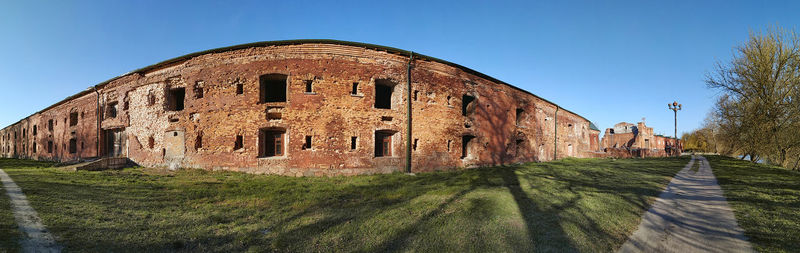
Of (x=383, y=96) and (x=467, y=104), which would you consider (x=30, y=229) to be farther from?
(x=467, y=104)

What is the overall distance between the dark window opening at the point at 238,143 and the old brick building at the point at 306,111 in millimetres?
39

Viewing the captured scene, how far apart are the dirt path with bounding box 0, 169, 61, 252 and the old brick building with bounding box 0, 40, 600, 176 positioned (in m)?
6.16

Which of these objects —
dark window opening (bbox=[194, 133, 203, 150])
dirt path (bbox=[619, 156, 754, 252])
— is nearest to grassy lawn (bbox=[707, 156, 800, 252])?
dirt path (bbox=[619, 156, 754, 252])

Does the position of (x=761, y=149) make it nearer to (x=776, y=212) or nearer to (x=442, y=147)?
(x=776, y=212)

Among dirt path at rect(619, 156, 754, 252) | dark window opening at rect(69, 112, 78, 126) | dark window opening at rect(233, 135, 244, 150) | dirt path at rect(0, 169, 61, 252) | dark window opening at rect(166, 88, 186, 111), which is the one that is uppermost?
dark window opening at rect(166, 88, 186, 111)

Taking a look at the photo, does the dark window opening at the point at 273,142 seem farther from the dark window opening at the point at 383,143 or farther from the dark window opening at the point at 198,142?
the dark window opening at the point at 383,143

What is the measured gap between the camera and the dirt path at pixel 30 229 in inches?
135

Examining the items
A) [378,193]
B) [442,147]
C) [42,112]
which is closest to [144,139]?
[378,193]

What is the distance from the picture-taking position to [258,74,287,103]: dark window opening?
11787 millimetres

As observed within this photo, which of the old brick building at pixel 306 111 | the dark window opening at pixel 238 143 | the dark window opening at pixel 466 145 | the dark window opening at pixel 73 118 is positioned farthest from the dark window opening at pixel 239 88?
the dark window opening at pixel 73 118

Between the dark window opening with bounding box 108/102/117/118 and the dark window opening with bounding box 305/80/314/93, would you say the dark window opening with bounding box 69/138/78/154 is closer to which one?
the dark window opening with bounding box 108/102/117/118

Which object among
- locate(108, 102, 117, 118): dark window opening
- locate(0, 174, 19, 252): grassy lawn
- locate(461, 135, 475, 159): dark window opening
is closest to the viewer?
locate(0, 174, 19, 252): grassy lawn

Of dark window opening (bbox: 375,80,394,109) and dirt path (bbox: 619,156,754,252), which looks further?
dark window opening (bbox: 375,80,394,109)

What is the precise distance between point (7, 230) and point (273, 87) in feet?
32.0
